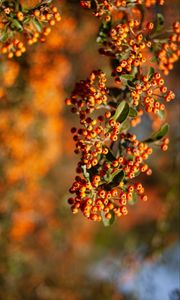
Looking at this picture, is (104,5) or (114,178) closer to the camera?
(114,178)

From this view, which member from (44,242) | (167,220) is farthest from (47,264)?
(167,220)

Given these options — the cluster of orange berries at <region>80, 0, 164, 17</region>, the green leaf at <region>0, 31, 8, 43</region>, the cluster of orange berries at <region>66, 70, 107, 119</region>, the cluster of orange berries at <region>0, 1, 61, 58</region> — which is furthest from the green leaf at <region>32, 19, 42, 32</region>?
the cluster of orange berries at <region>66, 70, 107, 119</region>

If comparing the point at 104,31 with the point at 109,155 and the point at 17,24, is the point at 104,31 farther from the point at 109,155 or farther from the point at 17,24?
the point at 109,155

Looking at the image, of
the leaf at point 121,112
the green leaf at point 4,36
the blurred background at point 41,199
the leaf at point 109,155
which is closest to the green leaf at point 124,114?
the leaf at point 121,112

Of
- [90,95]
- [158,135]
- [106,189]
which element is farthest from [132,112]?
[106,189]

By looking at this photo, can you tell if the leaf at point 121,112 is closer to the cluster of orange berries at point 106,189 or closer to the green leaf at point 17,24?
the cluster of orange berries at point 106,189

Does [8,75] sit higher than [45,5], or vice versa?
[8,75]

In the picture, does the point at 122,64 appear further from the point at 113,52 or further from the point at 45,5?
the point at 45,5
